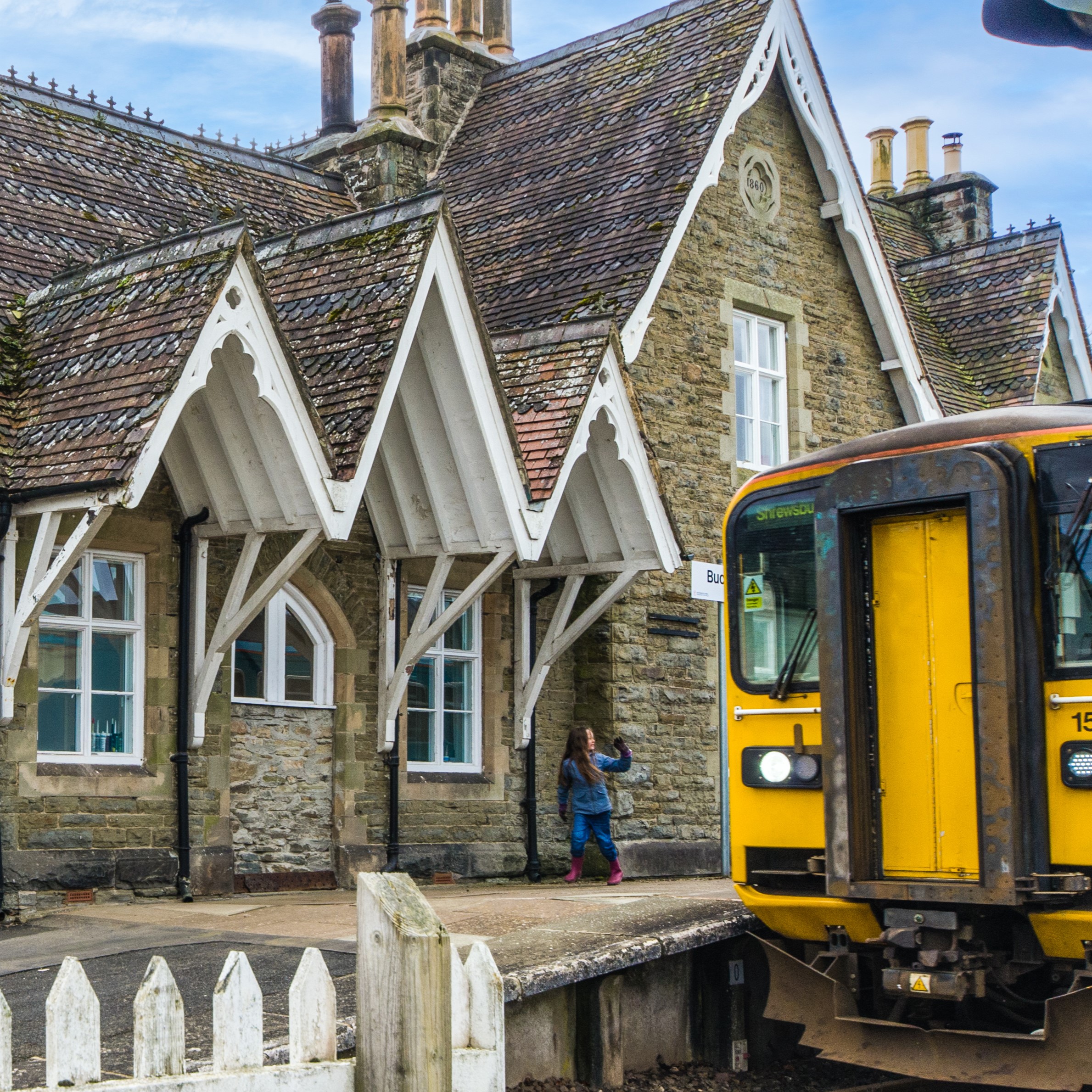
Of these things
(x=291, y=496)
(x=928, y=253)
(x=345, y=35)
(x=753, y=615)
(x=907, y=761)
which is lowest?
(x=907, y=761)

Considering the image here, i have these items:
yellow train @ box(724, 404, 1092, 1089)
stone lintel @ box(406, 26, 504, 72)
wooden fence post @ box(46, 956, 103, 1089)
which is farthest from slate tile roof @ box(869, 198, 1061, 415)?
wooden fence post @ box(46, 956, 103, 1089)

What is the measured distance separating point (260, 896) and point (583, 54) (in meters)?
10.7

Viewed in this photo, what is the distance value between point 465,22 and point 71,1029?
698 inches

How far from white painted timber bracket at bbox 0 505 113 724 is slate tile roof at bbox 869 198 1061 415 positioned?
11265 mm

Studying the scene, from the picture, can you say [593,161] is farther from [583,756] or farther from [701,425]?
[583,756]

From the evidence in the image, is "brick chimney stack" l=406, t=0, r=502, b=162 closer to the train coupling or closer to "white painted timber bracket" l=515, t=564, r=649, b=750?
"white painted timber bracket" l=515, t=564, r=649, b=750

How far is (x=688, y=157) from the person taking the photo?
51.0 ft

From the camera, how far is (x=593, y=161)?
1672cm

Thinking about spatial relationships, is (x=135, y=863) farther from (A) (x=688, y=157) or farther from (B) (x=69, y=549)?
(A) (x=688, y=157)

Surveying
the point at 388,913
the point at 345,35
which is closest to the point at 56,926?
the point at 388,913

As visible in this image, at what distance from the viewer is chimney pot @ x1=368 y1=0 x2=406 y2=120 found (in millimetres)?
17609

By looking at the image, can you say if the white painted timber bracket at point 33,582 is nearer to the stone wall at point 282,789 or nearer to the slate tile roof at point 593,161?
the stone wall at point 282,789

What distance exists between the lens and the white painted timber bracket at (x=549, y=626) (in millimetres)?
13750

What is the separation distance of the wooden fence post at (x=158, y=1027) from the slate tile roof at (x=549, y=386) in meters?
7.12
